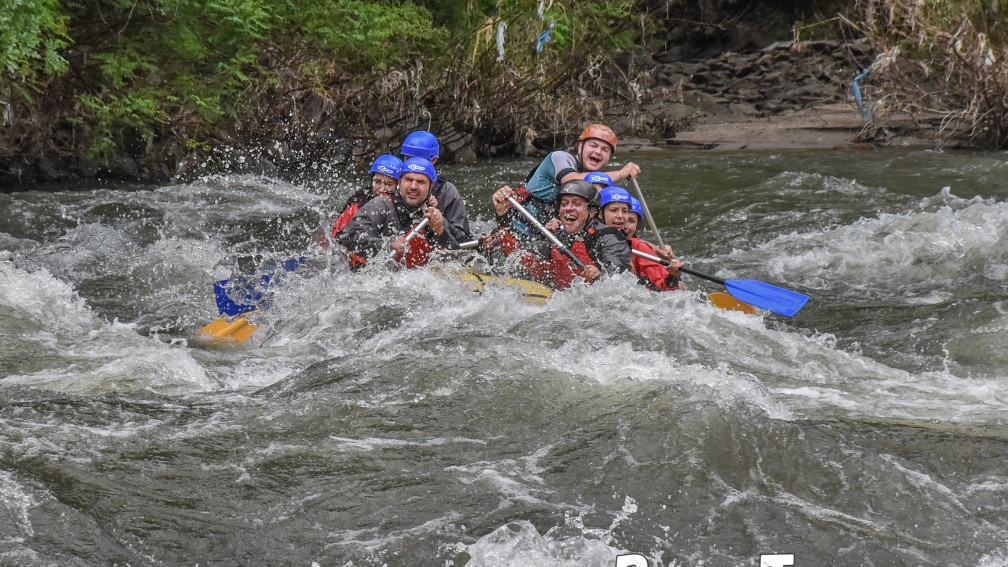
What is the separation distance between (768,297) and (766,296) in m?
0.02

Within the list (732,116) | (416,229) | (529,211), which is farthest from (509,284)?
(732,116)

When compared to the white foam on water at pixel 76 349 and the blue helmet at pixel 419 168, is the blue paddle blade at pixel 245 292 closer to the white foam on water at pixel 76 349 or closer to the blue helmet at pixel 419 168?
the white foam on water at pixel 76 349

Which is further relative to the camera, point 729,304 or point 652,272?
point 652,272

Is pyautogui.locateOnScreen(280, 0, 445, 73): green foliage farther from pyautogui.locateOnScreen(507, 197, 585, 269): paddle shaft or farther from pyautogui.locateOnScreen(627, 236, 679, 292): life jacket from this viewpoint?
pyautogui.locateOnScreen(627, 236, 679, 292): life jacket

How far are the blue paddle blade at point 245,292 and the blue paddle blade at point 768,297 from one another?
3196 mm

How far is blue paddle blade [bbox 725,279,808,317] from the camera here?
261 inches

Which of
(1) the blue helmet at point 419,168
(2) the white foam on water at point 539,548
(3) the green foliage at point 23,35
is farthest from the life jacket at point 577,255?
(3) the green foliage at point 23,35

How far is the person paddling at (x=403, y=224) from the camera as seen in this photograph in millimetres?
6984

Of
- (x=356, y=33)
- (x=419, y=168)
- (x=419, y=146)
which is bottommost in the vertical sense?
(x=419, y=168)

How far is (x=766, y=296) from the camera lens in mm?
6816

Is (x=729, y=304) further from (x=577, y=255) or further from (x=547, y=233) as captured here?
(x=547, y=233)

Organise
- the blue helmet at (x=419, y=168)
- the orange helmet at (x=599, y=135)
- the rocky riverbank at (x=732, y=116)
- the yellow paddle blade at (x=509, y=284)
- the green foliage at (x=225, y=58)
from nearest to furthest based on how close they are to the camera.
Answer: the yellow paddle blade at (x=509, y=284), the blue helmet at (x=419, y=168), the orange helmet at (x=599, y=135), the green foliage at (x=225, y=58), the rocky riverbank at (x=732, y=116)

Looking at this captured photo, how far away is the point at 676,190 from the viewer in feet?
40.7

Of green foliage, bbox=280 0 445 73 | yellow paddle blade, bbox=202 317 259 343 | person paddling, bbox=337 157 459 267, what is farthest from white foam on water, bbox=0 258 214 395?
green foliage, bbox=280 0 445 73
